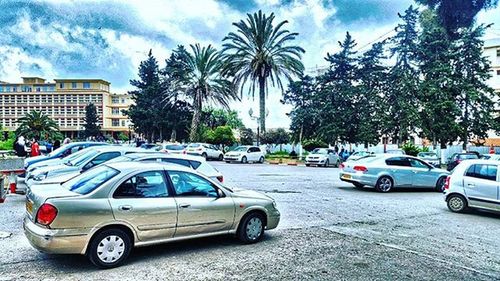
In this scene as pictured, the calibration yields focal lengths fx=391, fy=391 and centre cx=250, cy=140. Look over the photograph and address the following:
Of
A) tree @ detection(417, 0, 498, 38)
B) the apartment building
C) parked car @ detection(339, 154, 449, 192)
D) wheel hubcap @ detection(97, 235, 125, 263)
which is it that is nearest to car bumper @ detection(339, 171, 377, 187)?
parked car @ detection(339, 154, 449, 192)

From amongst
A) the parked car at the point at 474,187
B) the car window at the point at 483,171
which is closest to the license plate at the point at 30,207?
the parked car at the point at 474,187

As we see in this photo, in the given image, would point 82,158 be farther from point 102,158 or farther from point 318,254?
point 318,254

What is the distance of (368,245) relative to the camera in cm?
687

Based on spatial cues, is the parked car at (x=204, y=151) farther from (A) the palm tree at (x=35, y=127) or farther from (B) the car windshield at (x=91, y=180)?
(B) the car windshield at (x=91, y=180)

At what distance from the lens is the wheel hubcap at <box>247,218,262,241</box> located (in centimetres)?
680

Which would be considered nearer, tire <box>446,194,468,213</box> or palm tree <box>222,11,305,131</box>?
tire <box>446,194,468,213</box>

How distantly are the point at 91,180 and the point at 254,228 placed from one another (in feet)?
9.25

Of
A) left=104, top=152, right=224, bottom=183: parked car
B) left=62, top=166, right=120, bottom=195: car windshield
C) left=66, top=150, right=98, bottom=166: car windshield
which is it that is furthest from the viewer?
left=66, top=150, right=98, bottom=166: car windshield

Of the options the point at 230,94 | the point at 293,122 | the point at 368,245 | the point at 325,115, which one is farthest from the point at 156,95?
the point at 368,245

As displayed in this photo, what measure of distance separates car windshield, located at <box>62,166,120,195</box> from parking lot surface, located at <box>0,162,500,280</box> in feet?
3.39

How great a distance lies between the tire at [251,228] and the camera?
671 cm

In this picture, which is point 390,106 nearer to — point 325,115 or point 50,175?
point 325,115

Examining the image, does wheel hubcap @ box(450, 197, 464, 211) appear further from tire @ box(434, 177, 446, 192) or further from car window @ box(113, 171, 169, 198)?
car window @ box(113, 171, 169, 198)

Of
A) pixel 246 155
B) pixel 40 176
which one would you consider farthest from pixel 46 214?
pixel 246 155
